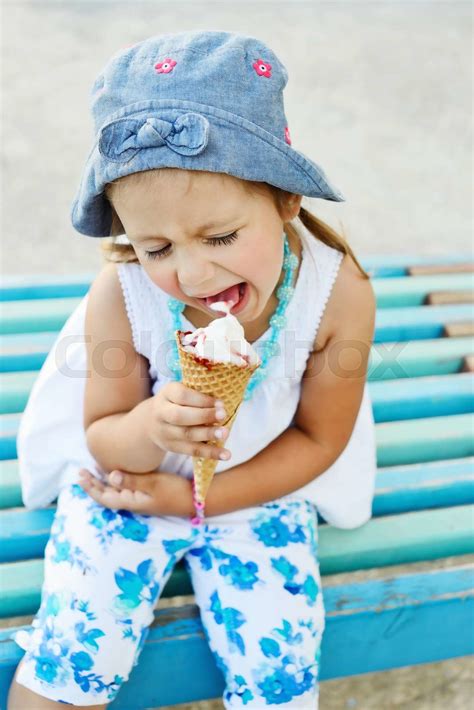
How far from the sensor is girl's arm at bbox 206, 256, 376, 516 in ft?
5.83

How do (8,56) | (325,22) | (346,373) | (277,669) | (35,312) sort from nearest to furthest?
(277,669) < (346,373) < (35,312) < (8,56) < (325,22)

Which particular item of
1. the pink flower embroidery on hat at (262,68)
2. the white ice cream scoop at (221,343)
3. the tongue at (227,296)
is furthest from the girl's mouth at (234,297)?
the pink flower embroidery on hat at (262,68)

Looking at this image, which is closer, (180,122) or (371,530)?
(180,122)

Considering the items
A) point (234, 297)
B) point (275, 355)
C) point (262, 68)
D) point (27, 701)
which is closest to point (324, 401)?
point (275, 355)

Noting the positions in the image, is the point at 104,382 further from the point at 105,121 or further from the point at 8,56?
the point at 8,56

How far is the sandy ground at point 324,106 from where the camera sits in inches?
159

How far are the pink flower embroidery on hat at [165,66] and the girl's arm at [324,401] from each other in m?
0.64

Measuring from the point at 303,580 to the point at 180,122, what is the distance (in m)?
0.98

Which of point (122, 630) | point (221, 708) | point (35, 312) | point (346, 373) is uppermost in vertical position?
point (35, 312)

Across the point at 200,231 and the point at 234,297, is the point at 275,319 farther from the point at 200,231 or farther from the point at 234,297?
the point at 200,231

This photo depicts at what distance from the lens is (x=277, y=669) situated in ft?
5.36

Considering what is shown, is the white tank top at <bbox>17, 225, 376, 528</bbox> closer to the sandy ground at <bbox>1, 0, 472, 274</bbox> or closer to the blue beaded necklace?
the blue beaded necklace

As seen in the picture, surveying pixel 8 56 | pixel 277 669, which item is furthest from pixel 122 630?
pixel 8 56

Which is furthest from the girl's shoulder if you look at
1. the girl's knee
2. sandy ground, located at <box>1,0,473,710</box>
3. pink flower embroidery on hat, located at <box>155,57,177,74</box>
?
sandy ground, located at <box>1,0,473,710</box>
